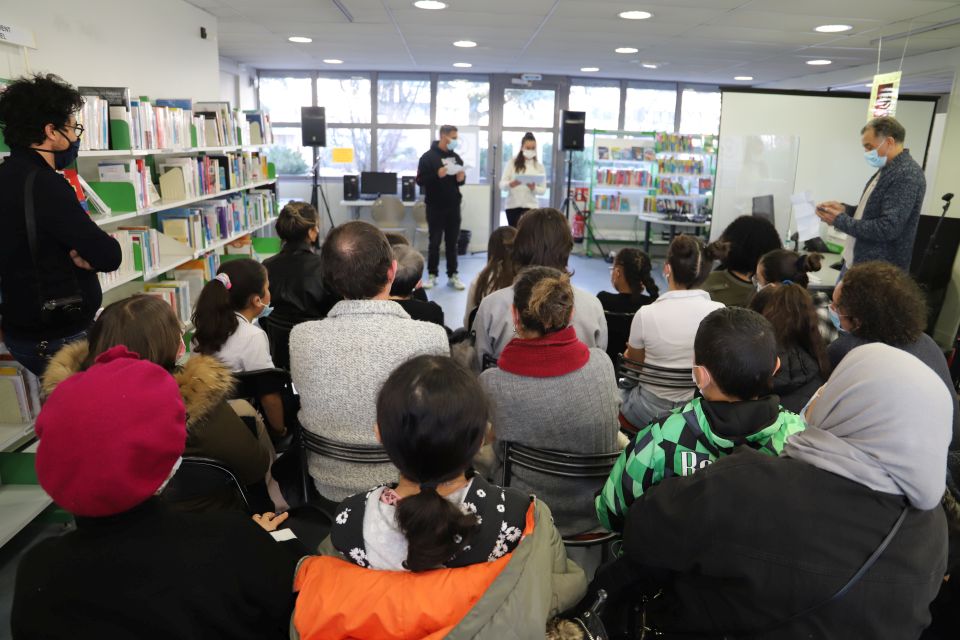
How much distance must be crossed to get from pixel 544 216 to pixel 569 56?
5390 millimetres

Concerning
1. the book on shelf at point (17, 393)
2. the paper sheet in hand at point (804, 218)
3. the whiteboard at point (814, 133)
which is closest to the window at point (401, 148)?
the whiteboard at point (814, 133)

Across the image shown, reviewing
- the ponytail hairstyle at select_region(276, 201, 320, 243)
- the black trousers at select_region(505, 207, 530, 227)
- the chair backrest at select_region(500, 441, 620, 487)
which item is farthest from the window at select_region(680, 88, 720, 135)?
the chair backrest at select_region(500, 441, 620, 487)

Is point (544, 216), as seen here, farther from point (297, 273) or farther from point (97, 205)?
point (97, 205)

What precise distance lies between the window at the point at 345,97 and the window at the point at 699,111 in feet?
16.6

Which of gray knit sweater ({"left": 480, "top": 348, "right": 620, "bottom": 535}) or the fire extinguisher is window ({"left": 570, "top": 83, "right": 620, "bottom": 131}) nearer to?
the fire extinguisher

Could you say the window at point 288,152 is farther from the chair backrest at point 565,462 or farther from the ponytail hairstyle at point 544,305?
the chair backrest at point 565,462

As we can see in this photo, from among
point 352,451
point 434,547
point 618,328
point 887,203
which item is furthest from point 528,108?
point 434,547

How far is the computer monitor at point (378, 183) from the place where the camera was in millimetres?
9359

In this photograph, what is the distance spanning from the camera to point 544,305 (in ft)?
5.97

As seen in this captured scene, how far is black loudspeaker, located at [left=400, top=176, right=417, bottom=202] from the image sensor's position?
9336 millimetres

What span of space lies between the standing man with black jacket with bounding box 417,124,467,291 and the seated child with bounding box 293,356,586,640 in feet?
19.4

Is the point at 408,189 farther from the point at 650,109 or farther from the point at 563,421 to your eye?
the point at 563,421

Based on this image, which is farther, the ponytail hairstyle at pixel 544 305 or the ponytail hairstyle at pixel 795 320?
the ponytail hairstyle at pixel 795 320

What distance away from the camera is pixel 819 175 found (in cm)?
624
